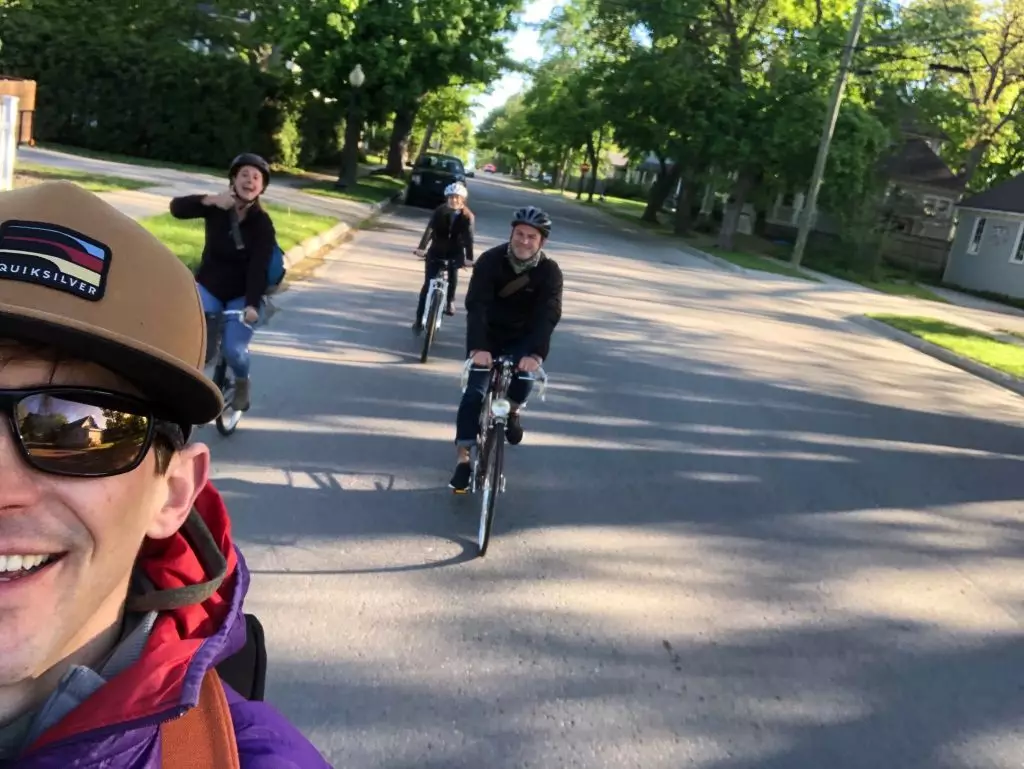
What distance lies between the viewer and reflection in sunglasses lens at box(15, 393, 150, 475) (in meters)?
1.32

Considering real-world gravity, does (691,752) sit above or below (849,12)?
below

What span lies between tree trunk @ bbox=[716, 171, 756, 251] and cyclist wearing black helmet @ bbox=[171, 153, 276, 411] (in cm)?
3100

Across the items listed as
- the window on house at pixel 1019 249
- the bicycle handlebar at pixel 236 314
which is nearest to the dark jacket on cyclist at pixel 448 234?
the bicycle handlebar at pixel 236 314

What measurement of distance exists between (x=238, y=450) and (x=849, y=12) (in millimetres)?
36511

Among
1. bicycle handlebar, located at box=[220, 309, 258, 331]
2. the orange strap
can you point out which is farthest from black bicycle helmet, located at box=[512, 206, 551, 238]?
the orange strap

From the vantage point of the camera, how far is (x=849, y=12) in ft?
121

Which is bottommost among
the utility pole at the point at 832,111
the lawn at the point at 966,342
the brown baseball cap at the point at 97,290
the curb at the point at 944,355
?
the curb at the point at 944,355

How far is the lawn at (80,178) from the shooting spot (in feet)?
58.1

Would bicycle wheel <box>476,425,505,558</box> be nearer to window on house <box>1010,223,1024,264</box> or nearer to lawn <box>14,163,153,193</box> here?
lawn <box>14,163,153,193</box>

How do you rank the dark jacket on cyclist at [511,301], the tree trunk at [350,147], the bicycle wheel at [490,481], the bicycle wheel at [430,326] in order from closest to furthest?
1. the bicycle wheel at [490,481]
2. the dark jacket on cyclist at [511,301]
3. the bicycle wheel at [430,326]
4. the tree trunk at [350,147]

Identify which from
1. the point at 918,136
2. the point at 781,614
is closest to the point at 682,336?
the point at 781,614

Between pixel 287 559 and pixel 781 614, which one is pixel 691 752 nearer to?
pixel 781 614

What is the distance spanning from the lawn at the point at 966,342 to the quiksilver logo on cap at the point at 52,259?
15204 millimetres

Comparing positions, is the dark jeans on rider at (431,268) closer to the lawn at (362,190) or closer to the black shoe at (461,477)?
the black shoe at (461,477)
